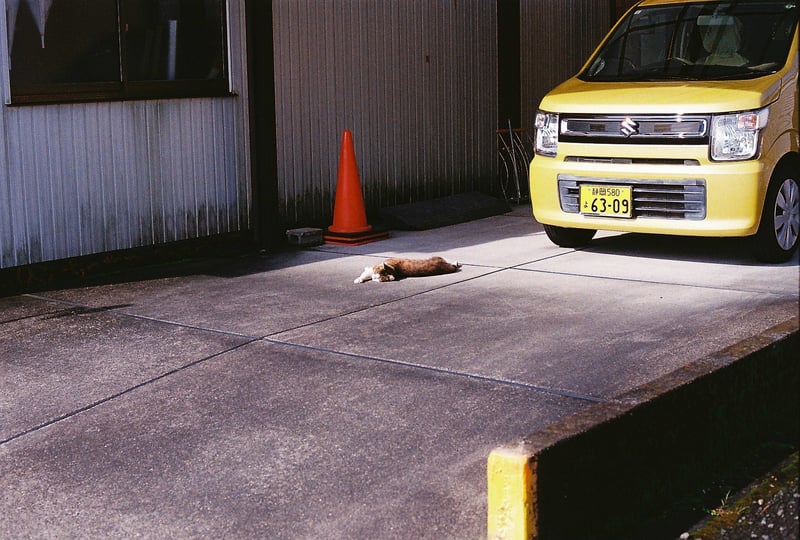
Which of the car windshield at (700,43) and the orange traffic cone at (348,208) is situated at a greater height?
the car windshield at (700,43)

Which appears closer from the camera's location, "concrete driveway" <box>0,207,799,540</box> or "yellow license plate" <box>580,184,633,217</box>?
"concrete driveway" <box>0,207,799,540</box>

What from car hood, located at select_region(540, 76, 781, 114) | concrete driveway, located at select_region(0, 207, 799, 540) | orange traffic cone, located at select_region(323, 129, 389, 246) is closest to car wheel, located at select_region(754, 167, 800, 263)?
concrete driveway, located at select_region(0, 207, 799, 540)

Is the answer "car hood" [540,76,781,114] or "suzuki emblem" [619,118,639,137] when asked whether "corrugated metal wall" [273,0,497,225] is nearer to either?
"car hood" [540,76,781,114]

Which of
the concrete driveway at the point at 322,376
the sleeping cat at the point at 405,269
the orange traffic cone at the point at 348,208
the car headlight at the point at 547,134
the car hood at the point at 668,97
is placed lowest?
the concrete driveway at the point at 322,376

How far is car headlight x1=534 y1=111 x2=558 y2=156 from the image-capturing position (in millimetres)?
8711

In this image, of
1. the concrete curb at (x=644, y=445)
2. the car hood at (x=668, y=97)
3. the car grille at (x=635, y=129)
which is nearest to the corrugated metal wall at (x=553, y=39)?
the car hood at (x=668, y=97)

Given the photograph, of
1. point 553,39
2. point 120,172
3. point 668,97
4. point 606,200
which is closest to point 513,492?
point 606,200

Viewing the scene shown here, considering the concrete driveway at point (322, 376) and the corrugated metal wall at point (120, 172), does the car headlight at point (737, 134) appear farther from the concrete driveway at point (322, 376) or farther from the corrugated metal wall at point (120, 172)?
the corrugated metal wall at point (120, 172)

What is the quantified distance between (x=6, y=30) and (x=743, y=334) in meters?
5.18

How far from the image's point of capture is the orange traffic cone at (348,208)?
9.78 meters

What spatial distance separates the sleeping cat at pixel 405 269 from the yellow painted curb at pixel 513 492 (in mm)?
4621

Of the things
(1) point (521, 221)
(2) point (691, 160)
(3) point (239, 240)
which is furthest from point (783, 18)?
(3) point (239, 240)

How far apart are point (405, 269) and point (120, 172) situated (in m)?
2.28

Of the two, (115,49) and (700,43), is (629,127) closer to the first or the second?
(700,43)
